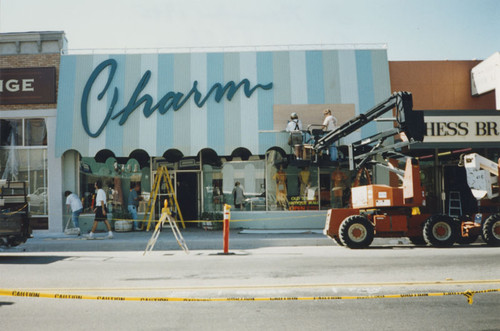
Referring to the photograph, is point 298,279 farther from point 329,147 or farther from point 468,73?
point 468,73

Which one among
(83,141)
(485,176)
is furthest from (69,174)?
(485,176)

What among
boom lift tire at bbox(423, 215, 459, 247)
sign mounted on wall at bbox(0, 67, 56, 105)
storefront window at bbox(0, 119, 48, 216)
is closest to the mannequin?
boom lift tire at bbox(423, 215, 459, 247)

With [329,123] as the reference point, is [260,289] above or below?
below

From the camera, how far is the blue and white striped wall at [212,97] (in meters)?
17.7

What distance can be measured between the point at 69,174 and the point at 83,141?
164 cm

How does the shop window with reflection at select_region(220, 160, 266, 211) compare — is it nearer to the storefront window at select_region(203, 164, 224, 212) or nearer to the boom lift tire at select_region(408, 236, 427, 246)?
the storefront window at select_region(203, 164, 224, 212)

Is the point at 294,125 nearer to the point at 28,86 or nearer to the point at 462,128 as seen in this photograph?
the point at 462,128

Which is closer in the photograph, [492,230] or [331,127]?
[492,230]

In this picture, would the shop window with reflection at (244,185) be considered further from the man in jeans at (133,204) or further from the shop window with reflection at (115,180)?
the man in jeans at (133,204)

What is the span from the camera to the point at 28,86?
18297 mm

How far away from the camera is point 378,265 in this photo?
30.6ft

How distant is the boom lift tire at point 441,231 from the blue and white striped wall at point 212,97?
244 inches

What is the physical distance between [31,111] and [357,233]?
13.7 metres

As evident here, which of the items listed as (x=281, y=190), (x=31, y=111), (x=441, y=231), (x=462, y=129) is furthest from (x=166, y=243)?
(x=462, y=129)
